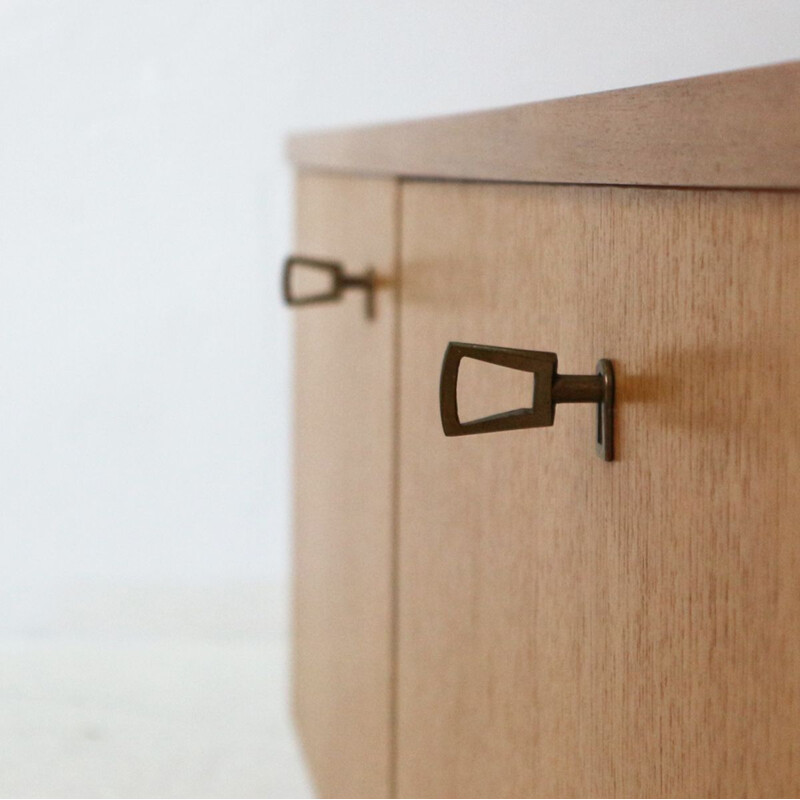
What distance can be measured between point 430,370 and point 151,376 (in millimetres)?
876

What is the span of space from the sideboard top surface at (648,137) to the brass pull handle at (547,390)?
0.07 meters

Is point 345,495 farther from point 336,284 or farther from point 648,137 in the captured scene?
point 648,137

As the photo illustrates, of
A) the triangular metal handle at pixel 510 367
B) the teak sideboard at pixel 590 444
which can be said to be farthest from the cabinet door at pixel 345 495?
the triangular metal handle at pixel 510 367

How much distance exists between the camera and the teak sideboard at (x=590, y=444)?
0.35m

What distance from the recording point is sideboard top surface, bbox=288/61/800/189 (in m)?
0.32

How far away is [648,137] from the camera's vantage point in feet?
1.27

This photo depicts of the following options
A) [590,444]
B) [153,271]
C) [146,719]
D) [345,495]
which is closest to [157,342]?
[153,271]

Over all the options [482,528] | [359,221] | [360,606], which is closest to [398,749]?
[360,606]

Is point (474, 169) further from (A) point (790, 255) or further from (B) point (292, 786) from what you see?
(B) point (292, 786)

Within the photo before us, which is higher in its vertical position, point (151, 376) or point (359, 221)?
point (359, 221)

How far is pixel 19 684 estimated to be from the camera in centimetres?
129

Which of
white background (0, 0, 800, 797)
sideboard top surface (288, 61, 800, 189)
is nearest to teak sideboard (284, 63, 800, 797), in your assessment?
sideboard top surface (288, 61, 800, 189)

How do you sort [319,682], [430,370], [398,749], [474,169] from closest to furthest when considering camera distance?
1. [474,169]
2. [430,370]
3. [398,749]
4. [319,682]

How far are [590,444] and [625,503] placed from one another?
3cm
